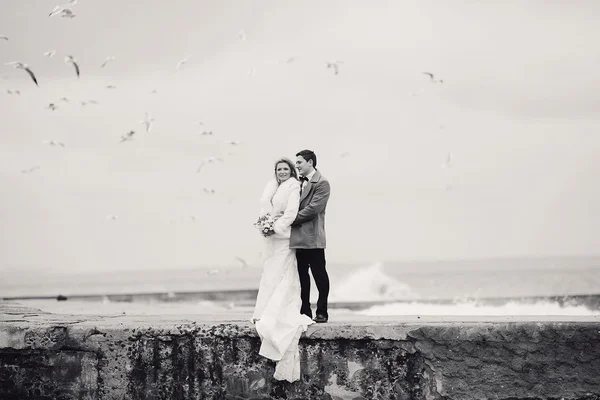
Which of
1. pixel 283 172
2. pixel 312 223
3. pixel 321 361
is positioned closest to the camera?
pixel 321 361

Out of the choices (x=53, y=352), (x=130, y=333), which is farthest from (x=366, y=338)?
(x=53, y=352)

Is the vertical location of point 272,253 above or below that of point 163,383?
above

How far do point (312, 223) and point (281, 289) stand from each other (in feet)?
2.12

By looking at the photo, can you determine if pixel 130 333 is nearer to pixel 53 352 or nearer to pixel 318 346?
pixel 53 352

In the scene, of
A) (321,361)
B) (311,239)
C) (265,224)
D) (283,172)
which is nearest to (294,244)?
(311,239)

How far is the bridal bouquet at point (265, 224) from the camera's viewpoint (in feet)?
19.9

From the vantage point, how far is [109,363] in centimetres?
567

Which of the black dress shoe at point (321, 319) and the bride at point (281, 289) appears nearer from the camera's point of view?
the bride at point (281, 289)

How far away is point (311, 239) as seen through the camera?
6.05m

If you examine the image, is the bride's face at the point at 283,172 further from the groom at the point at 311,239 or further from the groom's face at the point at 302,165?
the groom at the point at 311,239

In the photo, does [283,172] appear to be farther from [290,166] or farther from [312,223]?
[312,223]

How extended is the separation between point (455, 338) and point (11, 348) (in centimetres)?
367

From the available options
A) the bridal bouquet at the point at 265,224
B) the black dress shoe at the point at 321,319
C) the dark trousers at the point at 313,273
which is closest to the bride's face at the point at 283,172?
the bridal bouquet at the point at 265,224

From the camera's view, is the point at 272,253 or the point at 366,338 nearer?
the point at 366,338
